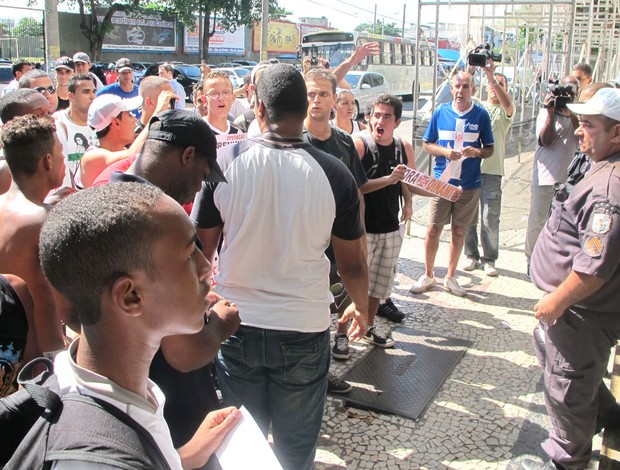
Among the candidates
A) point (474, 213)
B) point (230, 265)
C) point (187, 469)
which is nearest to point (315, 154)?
point (230, 265)

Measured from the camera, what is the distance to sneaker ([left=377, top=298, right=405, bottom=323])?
188 inches

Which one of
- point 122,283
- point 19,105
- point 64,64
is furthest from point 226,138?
point 64,64

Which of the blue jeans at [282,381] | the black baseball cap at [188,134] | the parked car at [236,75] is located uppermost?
the parked car at [236,75]

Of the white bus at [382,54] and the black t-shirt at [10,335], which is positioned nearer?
the black t-shirt at [10,335]

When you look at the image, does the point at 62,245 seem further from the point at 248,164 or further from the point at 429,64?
the point at 429,64

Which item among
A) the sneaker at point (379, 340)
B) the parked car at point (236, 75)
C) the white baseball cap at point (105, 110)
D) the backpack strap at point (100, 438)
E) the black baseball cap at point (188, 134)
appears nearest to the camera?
the backpack strap at point (100, 438)

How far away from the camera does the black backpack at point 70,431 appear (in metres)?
0.97

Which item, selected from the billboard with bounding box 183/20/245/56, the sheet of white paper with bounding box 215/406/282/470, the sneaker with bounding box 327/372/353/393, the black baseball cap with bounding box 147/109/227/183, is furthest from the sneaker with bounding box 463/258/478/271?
the billboard with bounding box 183/20/245/56

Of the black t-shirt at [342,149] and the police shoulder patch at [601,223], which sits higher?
the black t-shirt at [342,149]

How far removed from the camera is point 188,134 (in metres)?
2.10

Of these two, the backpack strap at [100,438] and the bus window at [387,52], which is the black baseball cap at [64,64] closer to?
the backpack strap at [100,438]

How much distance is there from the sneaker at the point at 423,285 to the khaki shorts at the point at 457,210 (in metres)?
0.53

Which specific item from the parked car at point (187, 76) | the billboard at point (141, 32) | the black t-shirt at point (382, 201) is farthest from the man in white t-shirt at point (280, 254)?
the billboard at point (141, 32)

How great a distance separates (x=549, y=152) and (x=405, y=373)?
9.12ft
